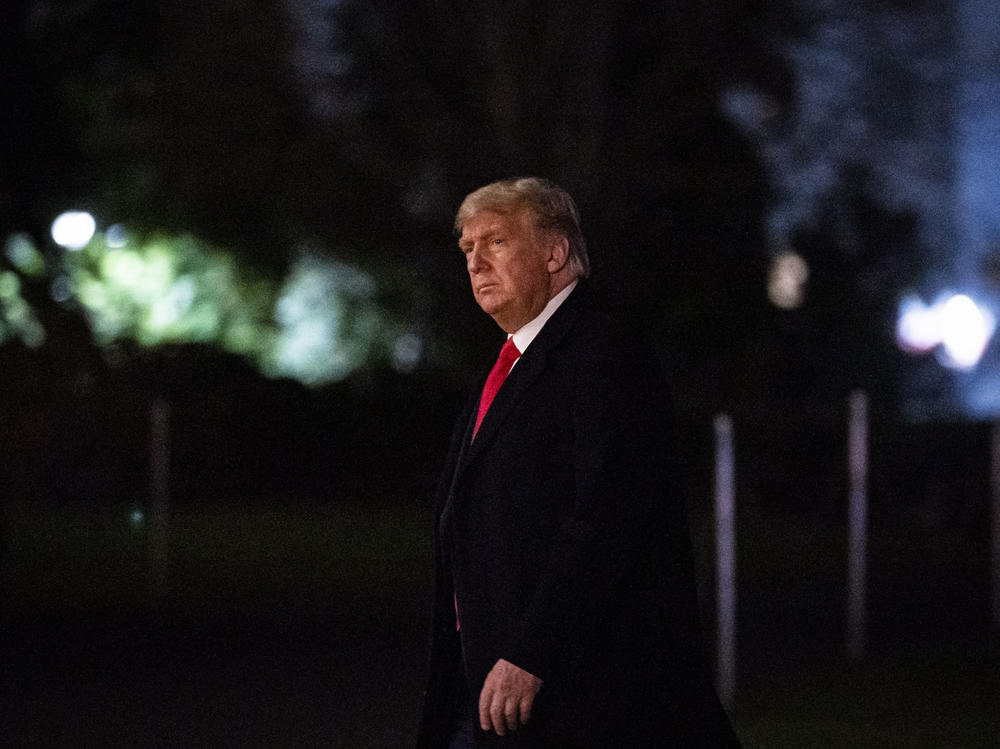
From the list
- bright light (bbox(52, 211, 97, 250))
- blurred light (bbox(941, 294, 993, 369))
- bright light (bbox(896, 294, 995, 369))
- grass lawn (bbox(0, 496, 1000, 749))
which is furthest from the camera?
blurred light (bbox(941, 294, 993, 369))

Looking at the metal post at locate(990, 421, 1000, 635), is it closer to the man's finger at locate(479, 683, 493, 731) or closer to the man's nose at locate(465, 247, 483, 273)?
the man's nose at locate(465, 247, 483, 273)

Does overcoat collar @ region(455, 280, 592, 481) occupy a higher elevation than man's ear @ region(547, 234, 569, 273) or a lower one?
lower

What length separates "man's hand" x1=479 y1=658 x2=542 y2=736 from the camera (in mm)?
3820

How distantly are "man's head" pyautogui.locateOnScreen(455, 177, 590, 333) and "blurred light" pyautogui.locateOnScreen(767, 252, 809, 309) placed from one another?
66.2ft

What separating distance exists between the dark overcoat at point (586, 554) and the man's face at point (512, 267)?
18cm

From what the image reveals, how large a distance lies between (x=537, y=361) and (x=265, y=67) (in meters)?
16.2

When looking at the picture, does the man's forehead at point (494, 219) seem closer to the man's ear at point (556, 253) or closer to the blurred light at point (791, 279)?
the man's ear at point (556, 253)

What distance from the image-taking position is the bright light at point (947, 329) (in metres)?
29.0

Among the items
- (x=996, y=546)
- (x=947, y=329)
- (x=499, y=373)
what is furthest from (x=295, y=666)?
(x=947, y=329)

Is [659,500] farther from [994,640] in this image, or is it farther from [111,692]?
[994,640]

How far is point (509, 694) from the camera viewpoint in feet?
12.6

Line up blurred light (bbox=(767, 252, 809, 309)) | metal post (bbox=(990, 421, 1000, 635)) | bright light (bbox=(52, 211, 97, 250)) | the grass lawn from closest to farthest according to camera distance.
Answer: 1. the grass lawn
2. metal post (bbox=(990, 421, 1000, 635))
3. bright light (bbox=(52, 211, 97, 250))
4. blurred light (bbox=(767, 252, 809, 309))

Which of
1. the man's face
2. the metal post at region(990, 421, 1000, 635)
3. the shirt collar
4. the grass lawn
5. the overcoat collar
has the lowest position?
the grass lawn

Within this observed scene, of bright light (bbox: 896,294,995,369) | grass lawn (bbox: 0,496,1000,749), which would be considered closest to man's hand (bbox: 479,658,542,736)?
grass lawn (bbox: 0,496,1000,749)
